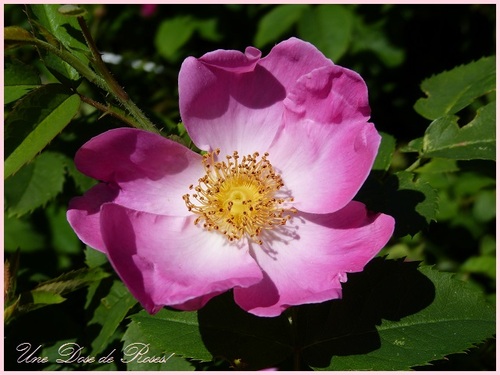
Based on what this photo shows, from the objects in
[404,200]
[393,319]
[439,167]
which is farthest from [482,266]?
[393,319]

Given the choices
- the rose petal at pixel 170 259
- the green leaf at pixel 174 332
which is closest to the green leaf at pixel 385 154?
the rose petal at pixel 170 259

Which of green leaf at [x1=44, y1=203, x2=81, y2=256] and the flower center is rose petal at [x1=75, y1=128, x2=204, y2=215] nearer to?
the flower center

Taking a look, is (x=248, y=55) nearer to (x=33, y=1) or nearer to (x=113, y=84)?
(x=113, y=84)

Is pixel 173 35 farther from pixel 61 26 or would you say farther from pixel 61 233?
pixel 61 26

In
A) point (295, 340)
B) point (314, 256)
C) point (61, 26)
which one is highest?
point (61, 26)

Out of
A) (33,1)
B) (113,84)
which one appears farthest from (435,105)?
(33,1)

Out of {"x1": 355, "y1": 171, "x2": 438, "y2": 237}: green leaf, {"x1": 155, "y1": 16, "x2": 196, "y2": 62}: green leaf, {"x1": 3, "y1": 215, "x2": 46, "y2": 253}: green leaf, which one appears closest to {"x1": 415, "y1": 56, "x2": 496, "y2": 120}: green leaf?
{"x1": 355, "y1": 171, "x2": 438, "y2": 237}: green leaf
